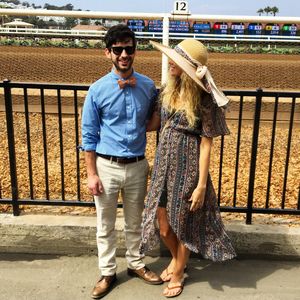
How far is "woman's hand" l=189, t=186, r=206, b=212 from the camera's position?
2670 millimetres

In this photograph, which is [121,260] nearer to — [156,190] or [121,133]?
[156,190]

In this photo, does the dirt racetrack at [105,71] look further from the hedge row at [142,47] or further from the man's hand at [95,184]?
the hedge row at [142,47]

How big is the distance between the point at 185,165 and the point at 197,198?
0.21 m

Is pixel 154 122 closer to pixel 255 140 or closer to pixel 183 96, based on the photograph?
pixel 183 96

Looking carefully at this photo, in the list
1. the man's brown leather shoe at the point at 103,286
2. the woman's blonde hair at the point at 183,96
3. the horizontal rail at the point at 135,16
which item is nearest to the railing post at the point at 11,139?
the horizontal rail at the point at 135,16

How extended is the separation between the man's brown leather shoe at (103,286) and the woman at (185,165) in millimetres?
339

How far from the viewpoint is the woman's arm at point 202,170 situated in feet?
8.68

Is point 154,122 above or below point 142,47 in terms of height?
above

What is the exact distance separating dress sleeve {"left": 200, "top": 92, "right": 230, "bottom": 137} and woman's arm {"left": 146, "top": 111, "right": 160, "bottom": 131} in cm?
33

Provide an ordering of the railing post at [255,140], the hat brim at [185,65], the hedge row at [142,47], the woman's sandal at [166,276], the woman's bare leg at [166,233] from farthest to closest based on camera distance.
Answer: the hedge row at [142,47]
the railing post at [255,140]
the woman's sandal at [166,276]
the woman's bare leg at [166,233]
the hat brim at [185,65]

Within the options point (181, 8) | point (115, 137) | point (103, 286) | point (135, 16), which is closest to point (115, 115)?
point (115, 137)

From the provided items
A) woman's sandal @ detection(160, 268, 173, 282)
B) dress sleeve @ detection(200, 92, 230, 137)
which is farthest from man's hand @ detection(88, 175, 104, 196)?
woman's sandal @ detection(160, 268, 173, 282)

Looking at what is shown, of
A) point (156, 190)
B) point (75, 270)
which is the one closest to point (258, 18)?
point (156, 190)

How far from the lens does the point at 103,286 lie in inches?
117
